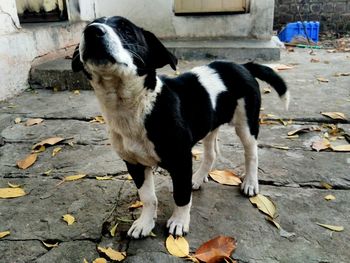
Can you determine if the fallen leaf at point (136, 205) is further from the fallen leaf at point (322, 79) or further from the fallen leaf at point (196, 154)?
the fallen leaf at point (322, 79)

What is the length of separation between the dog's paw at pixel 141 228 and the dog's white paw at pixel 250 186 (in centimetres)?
66

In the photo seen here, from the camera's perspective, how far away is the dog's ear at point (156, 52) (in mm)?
1854

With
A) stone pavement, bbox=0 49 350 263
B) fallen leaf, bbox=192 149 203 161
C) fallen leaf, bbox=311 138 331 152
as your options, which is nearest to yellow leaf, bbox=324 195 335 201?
stone pavement, bbox=0 49 350 263

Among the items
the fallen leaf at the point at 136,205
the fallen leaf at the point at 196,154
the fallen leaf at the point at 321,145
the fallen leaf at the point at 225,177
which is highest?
the fallen leaf at the point at 321,145

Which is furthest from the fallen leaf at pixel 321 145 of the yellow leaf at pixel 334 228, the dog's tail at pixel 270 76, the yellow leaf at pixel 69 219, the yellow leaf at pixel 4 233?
the yellow leaf at pixel 4 233

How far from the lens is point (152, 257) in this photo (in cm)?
179

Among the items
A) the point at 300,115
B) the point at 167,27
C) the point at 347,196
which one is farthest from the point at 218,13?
the point at 347,196

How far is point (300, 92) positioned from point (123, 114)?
10.2 feet

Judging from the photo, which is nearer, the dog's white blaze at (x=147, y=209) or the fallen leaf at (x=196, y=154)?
the dog's white blaze at (x=147, y=209)

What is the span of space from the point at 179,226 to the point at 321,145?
1.56m

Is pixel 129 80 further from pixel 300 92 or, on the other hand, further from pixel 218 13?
pixel 218 13

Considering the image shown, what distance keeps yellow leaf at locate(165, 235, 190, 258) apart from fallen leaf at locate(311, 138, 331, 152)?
1.53 meters

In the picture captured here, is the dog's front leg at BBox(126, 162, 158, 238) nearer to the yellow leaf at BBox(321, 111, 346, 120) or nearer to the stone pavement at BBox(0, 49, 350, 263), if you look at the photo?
the stone pavement at BBox(0, 49, 350, 263)

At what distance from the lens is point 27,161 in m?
2.82
